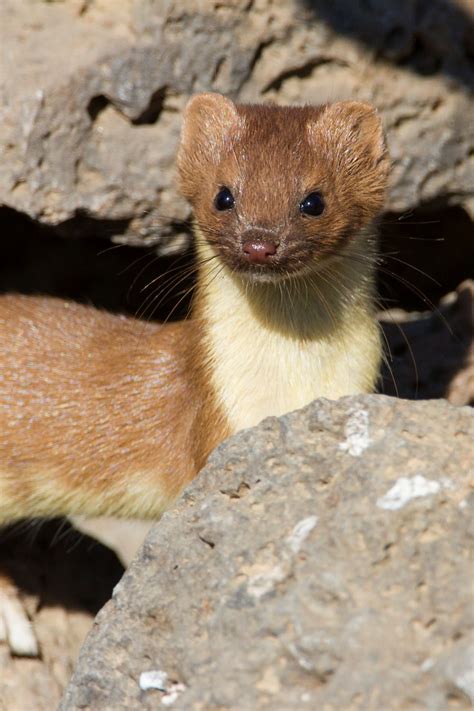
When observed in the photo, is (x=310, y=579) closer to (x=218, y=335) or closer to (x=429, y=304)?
(x=218, y=335)

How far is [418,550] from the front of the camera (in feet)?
8.11

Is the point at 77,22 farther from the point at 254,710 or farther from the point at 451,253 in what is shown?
the point at 254,710

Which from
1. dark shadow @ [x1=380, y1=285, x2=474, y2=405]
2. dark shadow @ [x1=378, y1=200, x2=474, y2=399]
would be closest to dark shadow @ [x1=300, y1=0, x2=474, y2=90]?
dark shadow @ [x1=378, y1=200, x2=474, y2=399]

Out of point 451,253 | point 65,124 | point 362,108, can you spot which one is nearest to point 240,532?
point 362,108

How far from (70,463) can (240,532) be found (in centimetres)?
189

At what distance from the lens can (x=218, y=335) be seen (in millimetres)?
4004

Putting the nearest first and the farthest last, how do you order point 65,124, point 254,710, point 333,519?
1. point 254,710
2. point 333,519
3. point 65,124

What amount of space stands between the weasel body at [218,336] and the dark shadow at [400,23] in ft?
2.45

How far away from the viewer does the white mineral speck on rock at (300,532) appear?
8.46ft

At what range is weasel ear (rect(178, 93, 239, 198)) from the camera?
12.8ft

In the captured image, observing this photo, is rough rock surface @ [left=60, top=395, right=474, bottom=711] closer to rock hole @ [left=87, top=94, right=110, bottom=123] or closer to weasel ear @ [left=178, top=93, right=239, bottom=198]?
weasel ear @ [left=178, top=93, right=239, bottom=198]

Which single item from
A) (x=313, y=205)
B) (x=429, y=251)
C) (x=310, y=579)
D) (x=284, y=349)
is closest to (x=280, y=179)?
(x=313, y=205)

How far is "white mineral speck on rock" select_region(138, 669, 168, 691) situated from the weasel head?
1349 millimetres

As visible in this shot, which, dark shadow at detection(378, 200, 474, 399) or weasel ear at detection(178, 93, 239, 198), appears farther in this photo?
dark shadow at detection(378, 200, 474, 399)
